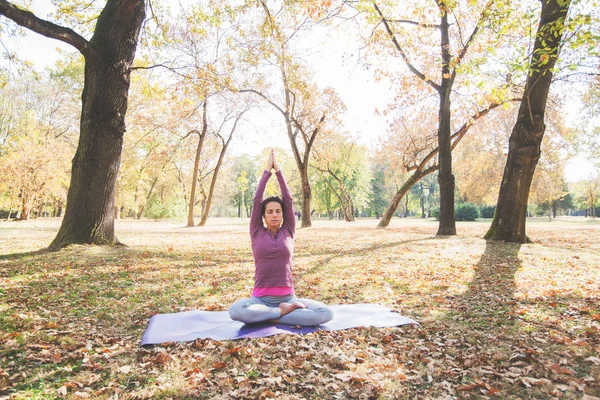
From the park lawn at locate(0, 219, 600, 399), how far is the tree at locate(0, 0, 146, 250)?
4.73ft

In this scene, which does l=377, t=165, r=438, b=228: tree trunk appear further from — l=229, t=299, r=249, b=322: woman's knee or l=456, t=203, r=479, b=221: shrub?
l=456, t=203, r=479, b=221: shrub

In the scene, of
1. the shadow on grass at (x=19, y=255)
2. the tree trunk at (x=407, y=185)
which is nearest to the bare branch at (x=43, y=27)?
the shadow on grass at (x=19, y=255)

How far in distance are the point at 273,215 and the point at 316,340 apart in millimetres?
1616

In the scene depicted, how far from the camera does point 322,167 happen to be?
32.7 meters

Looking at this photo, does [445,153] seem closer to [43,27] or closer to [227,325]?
[227,325]

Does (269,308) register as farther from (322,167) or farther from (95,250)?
(322,167)

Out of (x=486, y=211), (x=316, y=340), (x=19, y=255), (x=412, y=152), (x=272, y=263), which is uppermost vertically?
(x=412, y=152)

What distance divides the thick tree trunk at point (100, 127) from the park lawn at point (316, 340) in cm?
150

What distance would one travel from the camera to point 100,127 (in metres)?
9.35

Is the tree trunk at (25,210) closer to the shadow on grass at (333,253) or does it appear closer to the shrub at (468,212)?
the shadow on grass at (333,253)

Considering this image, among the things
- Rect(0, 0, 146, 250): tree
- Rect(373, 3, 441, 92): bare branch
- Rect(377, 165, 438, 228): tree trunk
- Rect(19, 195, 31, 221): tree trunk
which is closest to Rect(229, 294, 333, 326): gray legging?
Rect(0, 0, 146, 250): tree

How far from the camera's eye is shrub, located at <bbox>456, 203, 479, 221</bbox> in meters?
41.0

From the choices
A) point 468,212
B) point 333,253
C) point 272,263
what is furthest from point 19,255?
point 468,212

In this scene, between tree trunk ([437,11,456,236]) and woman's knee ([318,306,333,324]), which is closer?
woman's knee ([318,306,333,324])
